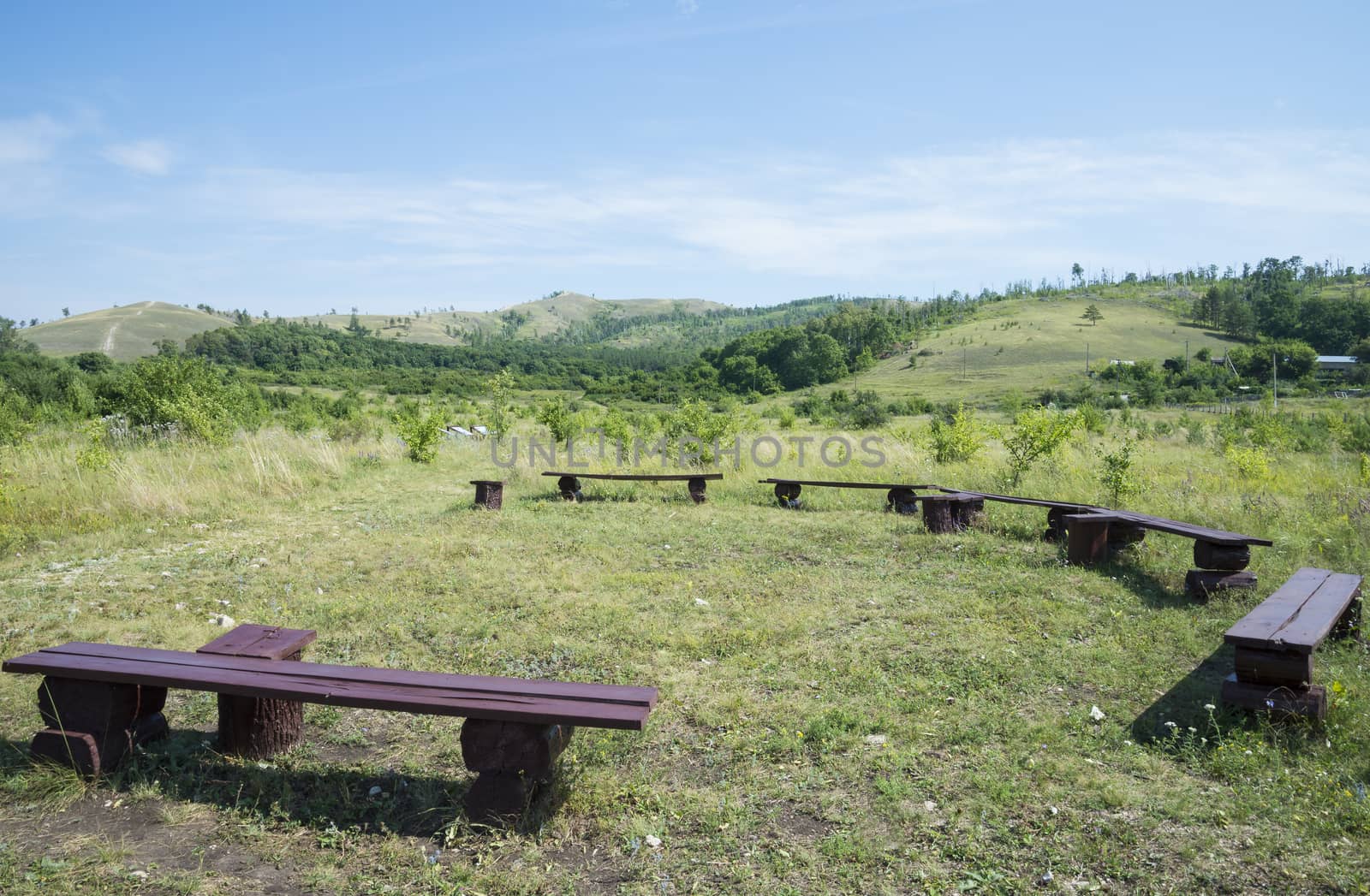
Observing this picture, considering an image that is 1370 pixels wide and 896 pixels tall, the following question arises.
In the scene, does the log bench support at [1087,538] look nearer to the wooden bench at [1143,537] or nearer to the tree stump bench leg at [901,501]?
the wooden bench at [1143,537]

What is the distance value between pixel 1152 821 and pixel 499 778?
246cm

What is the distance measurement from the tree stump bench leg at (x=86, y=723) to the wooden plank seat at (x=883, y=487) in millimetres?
7423

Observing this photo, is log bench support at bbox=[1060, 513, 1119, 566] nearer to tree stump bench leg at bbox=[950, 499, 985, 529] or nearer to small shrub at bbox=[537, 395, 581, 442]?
tree stump bench leg at bbox=[950, 499, 985, 529]

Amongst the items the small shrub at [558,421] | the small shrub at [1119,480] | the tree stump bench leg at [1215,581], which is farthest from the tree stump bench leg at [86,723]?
the small shrub at [558,421]

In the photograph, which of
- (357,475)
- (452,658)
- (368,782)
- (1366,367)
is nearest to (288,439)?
(357,475)

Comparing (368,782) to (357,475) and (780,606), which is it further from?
(357,475)

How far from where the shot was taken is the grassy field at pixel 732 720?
103 inches

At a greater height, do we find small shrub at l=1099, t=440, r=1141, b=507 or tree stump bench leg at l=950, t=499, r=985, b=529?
small shrub at l=1099, t=440, r=1141, b=507

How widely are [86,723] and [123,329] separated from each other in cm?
15404

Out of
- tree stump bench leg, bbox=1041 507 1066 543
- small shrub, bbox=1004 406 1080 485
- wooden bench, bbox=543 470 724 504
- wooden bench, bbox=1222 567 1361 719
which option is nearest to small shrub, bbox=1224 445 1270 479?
small shrub, bbox=1004 406 1080 485

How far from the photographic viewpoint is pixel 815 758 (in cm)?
336

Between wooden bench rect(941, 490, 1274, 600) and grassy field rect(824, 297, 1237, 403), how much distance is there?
166 feet

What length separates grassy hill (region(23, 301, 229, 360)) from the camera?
365 feet

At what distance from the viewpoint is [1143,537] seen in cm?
677
